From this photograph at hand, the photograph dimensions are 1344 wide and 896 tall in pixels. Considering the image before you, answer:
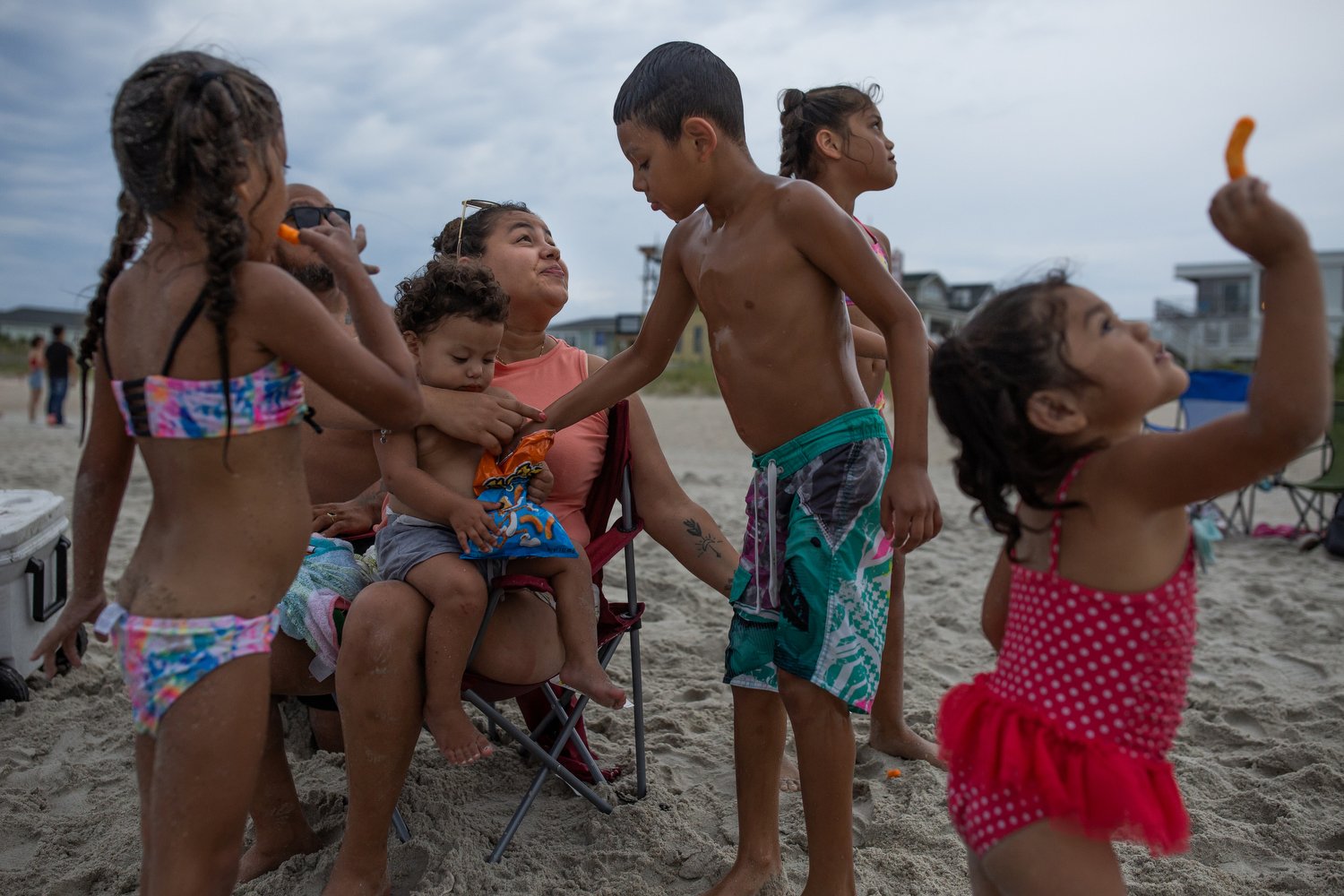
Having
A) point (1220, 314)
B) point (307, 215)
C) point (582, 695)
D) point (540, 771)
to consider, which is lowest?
point (540, 771)

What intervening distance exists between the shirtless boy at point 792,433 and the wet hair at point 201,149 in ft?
3.36

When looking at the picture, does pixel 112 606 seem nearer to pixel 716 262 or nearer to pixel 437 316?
pixel 437 316

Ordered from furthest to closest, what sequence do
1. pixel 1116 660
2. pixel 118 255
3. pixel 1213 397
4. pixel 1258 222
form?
1. pixel 1213 397
2. pixel 118 255
3. pixel 1116 660
4. pixel 1258 222

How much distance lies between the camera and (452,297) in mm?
2666

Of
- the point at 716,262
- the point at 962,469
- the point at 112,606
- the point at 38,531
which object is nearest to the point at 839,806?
the point at 962,469

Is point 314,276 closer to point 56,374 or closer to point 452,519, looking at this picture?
point 452,519

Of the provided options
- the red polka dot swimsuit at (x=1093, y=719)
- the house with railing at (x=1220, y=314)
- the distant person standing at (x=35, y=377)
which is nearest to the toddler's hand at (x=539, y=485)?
the red polka dot swimsuit at (x=1093, y=719)

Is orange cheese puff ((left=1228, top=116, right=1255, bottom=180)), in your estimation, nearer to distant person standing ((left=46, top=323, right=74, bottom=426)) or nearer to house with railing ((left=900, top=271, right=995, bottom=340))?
distant person standing ((left=46, top=323, right=74, bottom=426))

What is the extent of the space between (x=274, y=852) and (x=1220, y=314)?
42729mm

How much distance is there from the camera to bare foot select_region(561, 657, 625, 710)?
8.50 ft

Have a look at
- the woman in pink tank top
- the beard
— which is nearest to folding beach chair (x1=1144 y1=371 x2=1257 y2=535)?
the woman in pink tank top

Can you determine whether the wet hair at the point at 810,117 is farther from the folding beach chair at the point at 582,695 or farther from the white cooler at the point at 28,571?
the white cooler at the point at 28,571

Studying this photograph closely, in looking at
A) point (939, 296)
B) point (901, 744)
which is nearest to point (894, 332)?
point (901, 744)

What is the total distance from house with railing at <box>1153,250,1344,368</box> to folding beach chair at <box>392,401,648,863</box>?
107 ft
